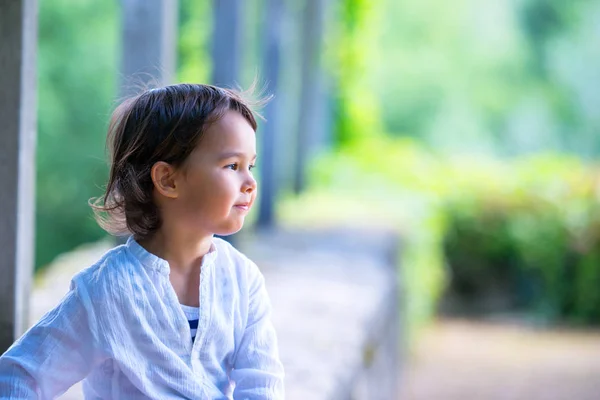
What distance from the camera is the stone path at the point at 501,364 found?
290 inches

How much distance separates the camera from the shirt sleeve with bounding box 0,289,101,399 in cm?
152

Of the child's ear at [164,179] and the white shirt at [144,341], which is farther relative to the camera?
the child's ear at [164,179]

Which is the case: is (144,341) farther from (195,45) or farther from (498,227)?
(498,227)

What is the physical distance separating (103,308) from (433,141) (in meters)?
27.7

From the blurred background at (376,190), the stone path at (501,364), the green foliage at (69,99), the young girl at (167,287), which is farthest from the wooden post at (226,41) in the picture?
the green foliage at (69,99)

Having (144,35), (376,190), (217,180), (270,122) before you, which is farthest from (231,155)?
(376,190)

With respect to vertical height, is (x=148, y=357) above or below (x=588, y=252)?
above

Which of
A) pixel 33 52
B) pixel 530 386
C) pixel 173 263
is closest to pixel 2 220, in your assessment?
pixel 33 52

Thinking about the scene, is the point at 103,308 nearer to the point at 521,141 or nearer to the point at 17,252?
the point at 17,252

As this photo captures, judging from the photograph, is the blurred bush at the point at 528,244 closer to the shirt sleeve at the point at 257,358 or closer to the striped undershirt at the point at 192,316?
the shirt sleeve at the point at 257,358

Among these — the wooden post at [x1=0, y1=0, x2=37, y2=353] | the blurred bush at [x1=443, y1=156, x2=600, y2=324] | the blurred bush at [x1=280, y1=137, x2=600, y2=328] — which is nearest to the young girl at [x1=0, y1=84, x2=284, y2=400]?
the wooden post at [x1=0, y1=0, x2=37, y2=353]

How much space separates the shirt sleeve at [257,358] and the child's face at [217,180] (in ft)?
0.60

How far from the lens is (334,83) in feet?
41.6

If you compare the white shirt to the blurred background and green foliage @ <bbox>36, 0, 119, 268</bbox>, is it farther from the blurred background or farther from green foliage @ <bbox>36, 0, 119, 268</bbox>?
green foliage @ <bbox>36, 0, 119, 268</bbox>
